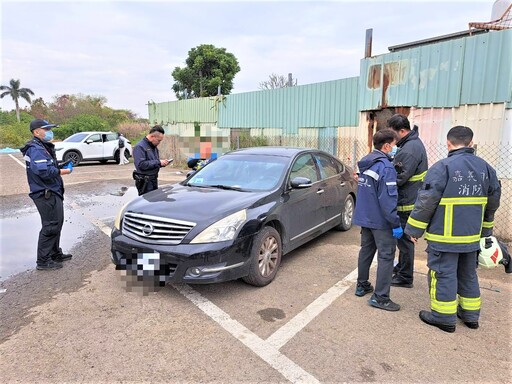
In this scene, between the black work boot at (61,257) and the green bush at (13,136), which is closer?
the black work boot at (61,257)

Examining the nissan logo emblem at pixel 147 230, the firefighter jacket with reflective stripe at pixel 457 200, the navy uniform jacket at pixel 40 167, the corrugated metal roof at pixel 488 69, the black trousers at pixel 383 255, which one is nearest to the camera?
the firefighter jacket with reflective stripe at pixel 457 200

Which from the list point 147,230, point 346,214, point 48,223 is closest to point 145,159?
point 48,223

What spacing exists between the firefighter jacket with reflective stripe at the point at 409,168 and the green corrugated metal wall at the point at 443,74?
3.18m

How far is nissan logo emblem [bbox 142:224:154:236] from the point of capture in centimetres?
358

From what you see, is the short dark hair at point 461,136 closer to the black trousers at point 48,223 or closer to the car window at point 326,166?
the car window at point 326,166

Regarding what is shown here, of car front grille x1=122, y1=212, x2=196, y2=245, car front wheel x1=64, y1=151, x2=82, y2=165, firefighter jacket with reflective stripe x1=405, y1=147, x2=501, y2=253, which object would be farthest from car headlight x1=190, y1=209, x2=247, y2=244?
car front wheel x1=64, y1=151, x2=82, y2=165

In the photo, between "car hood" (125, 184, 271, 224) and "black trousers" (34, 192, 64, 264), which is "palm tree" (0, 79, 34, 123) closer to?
"black trousers" (34, 192, 64, 264)

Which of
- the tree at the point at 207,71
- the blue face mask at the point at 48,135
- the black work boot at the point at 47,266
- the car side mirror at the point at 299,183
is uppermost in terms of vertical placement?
the tree at the point at 207,71

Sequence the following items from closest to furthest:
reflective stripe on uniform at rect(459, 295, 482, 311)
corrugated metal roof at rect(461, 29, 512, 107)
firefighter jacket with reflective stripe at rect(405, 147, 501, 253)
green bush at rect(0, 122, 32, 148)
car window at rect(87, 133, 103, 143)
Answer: firefighter jacket with reflective stripe at rect(405, 147, 501, 253)
reflective stripe on uniform at rect(459, 295, 482, 311)
corrugated metal roof at rect(461, 29, 512, 107)
car window at rect(87, 133, 103, 143)
green bush at rect(0, 122, 32, 148)

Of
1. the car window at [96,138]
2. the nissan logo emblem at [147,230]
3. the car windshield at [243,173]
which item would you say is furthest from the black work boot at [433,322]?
the car window at [96,138]

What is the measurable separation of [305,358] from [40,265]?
3.50 metres

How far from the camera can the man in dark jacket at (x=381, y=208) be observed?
332 cm

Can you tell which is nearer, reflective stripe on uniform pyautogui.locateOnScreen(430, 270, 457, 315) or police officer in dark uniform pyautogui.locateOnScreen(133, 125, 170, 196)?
reflective stripe on uniform pyautogui.locateOnScreen(430, 270, 457, 315)

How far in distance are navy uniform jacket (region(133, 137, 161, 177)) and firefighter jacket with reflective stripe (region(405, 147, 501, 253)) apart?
3874 millimetres
